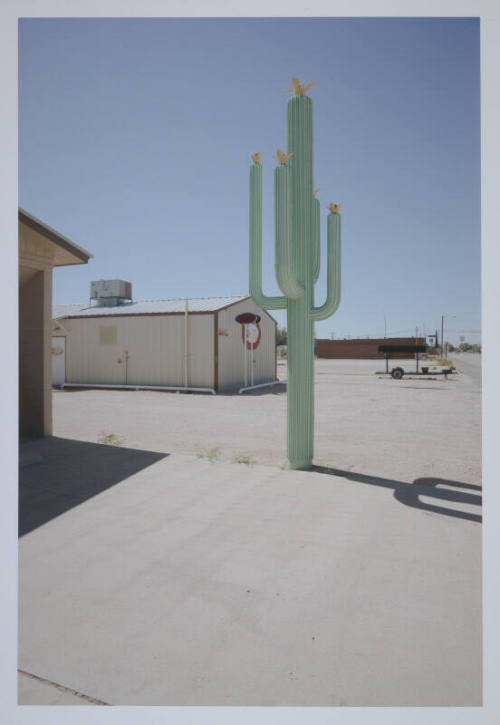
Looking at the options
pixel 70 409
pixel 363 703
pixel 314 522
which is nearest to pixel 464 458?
pixel 314 522

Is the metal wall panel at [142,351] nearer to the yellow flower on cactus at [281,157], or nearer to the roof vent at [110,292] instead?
the roof vent at [110,292]

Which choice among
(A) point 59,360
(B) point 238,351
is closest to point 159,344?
(B) point 238,351

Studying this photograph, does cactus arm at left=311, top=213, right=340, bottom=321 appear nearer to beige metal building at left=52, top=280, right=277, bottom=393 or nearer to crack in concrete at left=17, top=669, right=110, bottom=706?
crack in concrete at left=17, top=669, right=110, bottom=706

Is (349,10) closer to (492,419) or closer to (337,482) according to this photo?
(492,419)

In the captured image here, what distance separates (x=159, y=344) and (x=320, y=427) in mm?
8531

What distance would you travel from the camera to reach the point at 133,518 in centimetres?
377

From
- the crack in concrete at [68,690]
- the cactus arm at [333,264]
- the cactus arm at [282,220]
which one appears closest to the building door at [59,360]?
the cactus arm at [333,264]

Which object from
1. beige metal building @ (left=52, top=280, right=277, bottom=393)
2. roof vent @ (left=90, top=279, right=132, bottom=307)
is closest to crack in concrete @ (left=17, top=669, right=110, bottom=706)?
beige metal building @ (left=52, top=280, right=277, bottom=393)

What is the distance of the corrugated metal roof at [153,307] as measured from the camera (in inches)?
610

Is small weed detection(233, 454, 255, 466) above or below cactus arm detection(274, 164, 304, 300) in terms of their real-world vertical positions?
below

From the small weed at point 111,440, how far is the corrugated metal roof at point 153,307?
7.87 meters

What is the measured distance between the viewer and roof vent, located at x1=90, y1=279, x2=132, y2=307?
59.4ft

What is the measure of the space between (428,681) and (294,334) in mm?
3851

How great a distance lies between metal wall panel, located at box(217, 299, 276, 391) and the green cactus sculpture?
9467mm
